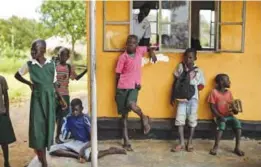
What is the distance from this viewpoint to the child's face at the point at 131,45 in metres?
5.92

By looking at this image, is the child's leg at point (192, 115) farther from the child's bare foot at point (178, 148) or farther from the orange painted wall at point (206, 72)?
the orange painted wall at point (206, 72)

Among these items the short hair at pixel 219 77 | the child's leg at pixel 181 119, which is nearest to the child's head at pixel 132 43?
the child's leg at pixel 181 119

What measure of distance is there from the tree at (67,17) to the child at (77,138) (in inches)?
468

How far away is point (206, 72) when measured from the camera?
20.7 feet

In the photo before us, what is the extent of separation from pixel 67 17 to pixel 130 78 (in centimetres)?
1209

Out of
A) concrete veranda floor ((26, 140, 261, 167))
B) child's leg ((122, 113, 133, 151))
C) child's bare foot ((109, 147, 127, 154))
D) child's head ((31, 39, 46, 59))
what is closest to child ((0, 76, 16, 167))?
concrete veranda floor ((26, 140, 261, 167))

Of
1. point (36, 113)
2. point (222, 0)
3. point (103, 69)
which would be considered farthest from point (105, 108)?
point (222, 0)

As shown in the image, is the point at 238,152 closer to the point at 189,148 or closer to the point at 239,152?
the point at 239,152

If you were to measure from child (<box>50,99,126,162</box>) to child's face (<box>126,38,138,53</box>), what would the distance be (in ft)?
3.15

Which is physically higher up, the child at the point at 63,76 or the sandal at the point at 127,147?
the child at the point at 63,76

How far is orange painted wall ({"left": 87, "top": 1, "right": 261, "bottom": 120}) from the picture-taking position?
619 cm

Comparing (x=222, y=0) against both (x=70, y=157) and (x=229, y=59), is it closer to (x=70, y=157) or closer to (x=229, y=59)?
(x=229, y=59)

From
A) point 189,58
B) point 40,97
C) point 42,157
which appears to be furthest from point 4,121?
point 189,58

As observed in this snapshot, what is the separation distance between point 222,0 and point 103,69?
1847 millimetres
